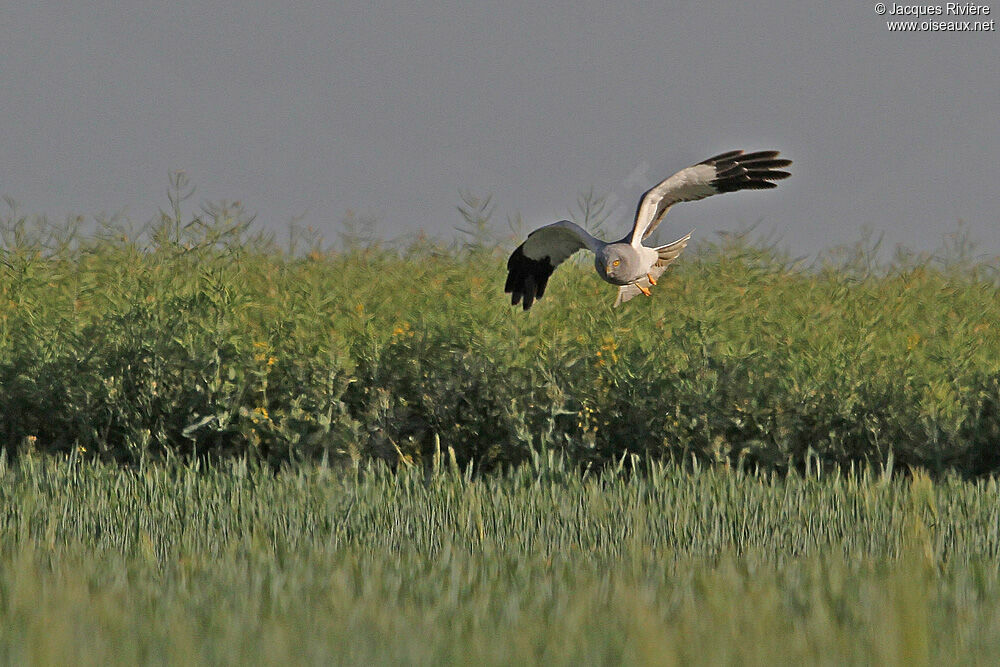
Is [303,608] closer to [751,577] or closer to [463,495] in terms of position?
[751,577]

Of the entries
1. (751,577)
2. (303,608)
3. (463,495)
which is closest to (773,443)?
(463,495)

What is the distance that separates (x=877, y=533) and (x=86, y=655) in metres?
4.12

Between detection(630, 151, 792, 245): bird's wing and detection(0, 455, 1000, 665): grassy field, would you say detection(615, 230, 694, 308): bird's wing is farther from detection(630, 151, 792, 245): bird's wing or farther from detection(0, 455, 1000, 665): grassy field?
detection(0, 455, 1000, 665): grassy field

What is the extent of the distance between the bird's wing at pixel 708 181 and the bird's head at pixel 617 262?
14cm

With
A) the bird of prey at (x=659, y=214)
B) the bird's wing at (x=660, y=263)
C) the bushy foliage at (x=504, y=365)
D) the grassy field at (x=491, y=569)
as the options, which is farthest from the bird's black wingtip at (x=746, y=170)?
the grassy field at (x=491, y=569)

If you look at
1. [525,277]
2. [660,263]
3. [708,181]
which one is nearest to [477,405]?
[525,277]

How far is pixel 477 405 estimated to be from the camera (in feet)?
26.2

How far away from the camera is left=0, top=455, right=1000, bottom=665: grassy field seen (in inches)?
126

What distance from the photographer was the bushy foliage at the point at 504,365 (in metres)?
7.80

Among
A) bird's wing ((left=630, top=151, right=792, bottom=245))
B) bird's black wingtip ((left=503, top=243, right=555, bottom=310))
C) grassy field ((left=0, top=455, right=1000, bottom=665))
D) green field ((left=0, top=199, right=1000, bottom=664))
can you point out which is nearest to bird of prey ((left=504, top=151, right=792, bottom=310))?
bird's wing ((left=630, top=151, right=792, bottom=245))

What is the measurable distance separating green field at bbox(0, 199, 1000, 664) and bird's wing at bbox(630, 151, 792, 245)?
120 centimetres

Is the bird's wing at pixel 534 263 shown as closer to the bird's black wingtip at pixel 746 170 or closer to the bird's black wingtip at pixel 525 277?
the bird's black wingtip at pixel 525 277

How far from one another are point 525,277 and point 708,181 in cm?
173

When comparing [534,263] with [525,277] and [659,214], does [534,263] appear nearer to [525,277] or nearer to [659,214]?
[525,277]
